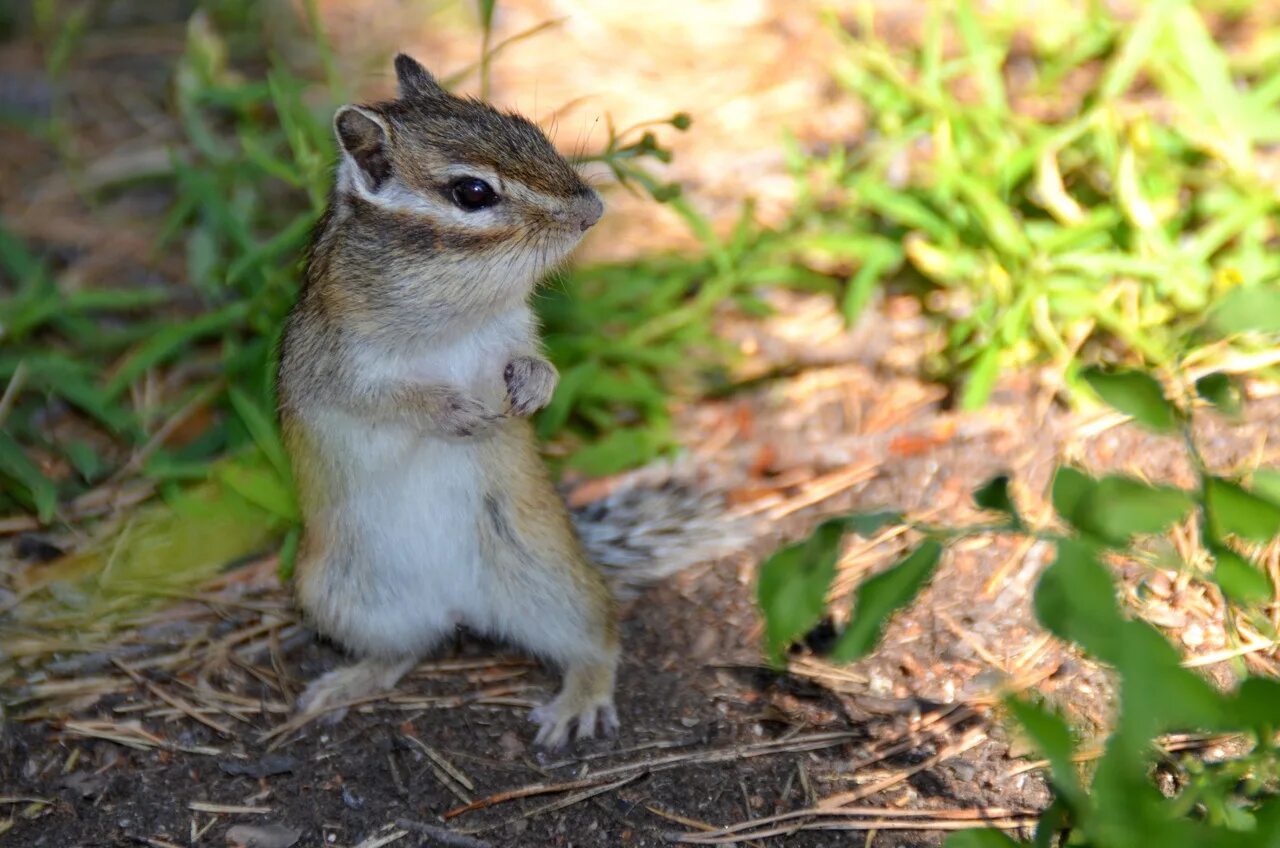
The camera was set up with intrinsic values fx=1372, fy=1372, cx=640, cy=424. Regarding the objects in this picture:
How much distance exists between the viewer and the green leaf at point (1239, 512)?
1774mm

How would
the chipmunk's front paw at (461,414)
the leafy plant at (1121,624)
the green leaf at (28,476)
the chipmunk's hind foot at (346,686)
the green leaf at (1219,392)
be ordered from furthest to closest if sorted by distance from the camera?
the green leaf at (28,476)
the chipmunk's hind foot at (346,686)
the chipmunk's front paw at (461,414)
the green leaf at (1219,392)
the leafy plant at (1121,624)

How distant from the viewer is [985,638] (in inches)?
120

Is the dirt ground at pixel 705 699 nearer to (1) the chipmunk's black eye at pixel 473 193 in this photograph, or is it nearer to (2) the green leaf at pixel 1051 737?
(2) the green leaf at pixel 1051 737

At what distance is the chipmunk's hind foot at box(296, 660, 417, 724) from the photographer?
10.1 feet

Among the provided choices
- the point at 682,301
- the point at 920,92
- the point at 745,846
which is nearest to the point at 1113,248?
the point at 920,92

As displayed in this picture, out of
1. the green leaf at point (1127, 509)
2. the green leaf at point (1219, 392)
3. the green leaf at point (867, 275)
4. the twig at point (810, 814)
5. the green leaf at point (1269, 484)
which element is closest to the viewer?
the green leaf at point (1127, 509)

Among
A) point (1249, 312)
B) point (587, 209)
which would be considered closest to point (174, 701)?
point (587, 209)

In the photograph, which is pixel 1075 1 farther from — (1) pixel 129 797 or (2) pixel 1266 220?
(1) pixel 129 797

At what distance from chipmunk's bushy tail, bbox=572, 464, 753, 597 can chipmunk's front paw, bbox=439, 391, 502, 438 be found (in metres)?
0.62

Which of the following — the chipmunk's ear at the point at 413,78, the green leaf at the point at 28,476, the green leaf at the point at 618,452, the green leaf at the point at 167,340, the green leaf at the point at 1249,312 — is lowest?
the green leaf at the point at 618,452

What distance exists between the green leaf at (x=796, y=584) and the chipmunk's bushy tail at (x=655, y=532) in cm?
149

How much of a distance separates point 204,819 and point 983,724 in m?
1.59

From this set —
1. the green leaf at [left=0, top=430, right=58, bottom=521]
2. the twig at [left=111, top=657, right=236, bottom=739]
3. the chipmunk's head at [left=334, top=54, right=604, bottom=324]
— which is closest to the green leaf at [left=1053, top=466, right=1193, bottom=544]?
the chipmunk's head at [left=334, top=54, right=604, bottom=324]

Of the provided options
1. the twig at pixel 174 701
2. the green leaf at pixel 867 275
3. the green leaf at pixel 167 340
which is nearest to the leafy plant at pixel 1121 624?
the twig at pixel 174 701
